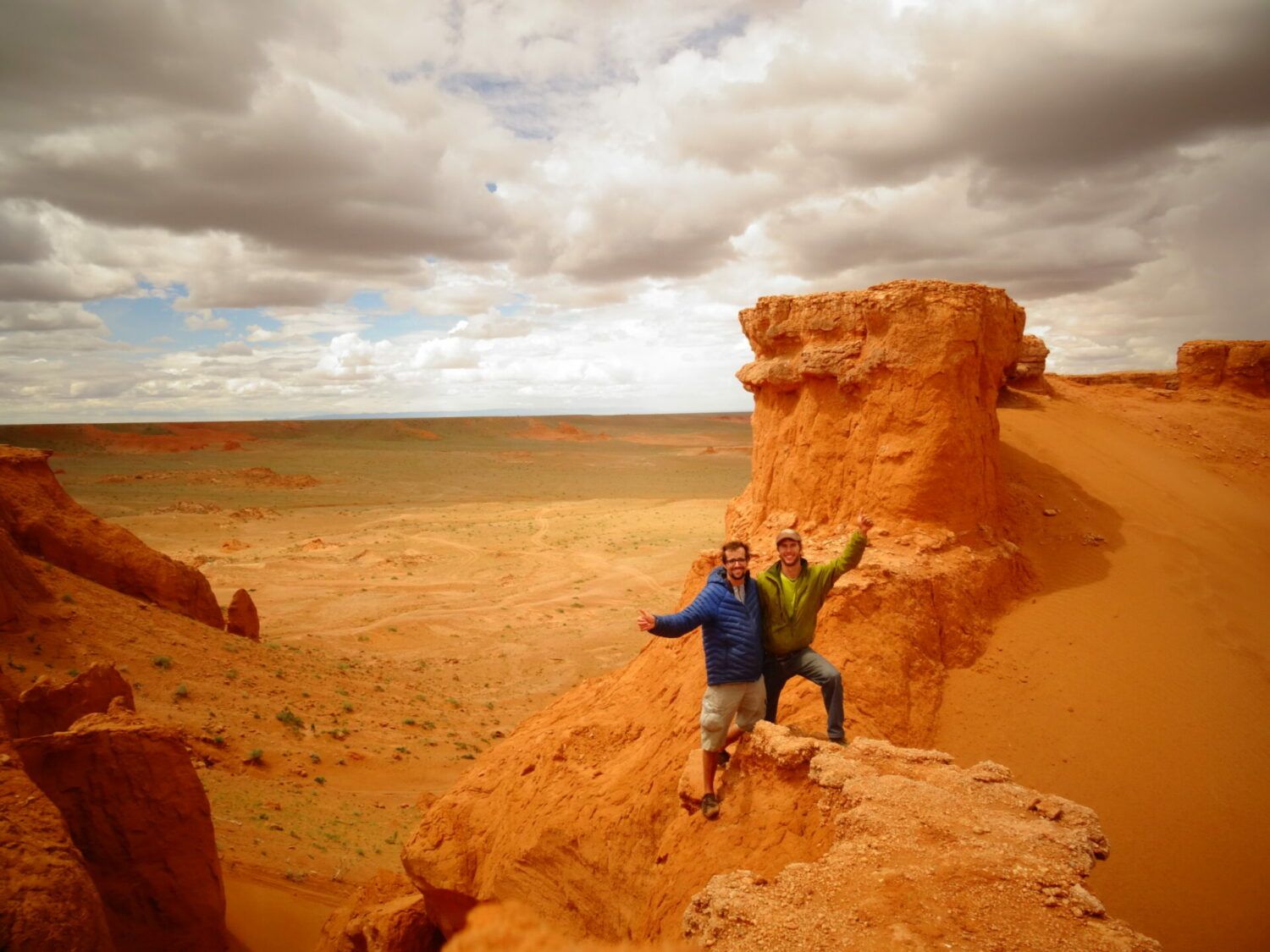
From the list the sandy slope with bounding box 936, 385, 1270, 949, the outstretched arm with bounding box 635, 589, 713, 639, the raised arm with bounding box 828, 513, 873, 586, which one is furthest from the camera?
the raised arm with bounding box 828, 513, 873, 586

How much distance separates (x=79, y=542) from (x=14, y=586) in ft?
9.45

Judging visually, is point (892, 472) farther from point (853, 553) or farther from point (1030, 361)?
point (1030, 361)

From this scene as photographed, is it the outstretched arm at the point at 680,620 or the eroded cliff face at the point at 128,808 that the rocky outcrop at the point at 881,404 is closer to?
the outstretched arm at the point at 680,620

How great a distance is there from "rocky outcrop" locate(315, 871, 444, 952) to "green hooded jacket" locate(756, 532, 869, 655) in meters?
4.98

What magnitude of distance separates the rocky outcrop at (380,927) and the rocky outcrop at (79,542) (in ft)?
27.9

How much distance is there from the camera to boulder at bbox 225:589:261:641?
14.2 m

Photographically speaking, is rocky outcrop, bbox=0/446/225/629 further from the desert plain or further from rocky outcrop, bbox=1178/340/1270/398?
rocky outcrop, bbox=1178/340/1270/398

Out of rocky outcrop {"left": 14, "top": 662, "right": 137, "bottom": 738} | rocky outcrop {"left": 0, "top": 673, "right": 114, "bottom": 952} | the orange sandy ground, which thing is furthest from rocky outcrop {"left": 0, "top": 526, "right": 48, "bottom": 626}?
rocky outcrop {"left": 0, "top": 673, "right": 114, "bottom": 952}

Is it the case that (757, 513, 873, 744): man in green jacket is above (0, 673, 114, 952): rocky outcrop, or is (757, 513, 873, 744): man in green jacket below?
above

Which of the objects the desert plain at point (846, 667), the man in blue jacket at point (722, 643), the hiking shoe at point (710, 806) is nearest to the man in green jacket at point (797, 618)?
the man in blue jacket at point (722, 643)

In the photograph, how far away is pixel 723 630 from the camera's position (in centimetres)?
462

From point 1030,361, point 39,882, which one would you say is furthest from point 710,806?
point 1030,361

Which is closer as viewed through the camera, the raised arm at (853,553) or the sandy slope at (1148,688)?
the sandy slope at (1148,688)

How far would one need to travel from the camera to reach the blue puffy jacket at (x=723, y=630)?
4.59 m
